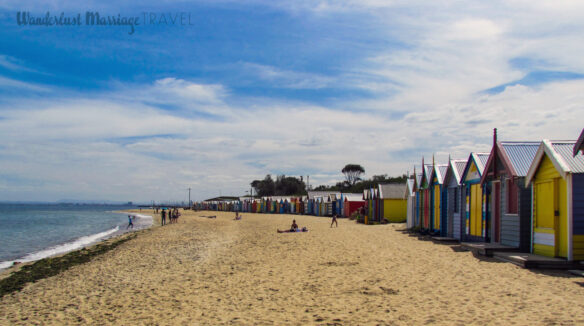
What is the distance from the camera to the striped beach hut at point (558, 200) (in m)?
10.9

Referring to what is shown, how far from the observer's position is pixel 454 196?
19.9 m

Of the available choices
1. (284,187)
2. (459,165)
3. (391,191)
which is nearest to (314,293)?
(459,165)

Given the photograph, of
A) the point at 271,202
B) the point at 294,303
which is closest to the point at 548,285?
the point at 294,303

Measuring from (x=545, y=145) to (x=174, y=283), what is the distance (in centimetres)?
1064

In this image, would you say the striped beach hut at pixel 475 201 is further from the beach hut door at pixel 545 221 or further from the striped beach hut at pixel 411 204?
the striped beach hut at pixel 411 204

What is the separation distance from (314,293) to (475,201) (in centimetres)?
1024

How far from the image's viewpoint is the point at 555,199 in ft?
37.9

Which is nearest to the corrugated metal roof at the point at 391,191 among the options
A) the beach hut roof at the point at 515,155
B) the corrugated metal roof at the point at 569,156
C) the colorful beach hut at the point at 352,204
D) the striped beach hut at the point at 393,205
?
the striped beach hut at the point at 393,205

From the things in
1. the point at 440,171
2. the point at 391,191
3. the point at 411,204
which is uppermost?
the point at 440,171

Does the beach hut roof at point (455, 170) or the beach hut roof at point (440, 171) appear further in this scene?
the beach hut roof at point (440, 171)

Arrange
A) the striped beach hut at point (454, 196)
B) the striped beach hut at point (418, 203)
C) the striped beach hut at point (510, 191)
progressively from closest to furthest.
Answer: the striped beach hut at point (510, 191)
the striped beach hut at point (454, 196)
the striped beach hut at point (418, 203)

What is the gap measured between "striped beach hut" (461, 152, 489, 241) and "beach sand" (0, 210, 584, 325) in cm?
189

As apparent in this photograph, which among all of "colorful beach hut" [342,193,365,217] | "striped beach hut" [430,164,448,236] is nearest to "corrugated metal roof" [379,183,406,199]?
"colorful beach hut" [342,193,365,217]

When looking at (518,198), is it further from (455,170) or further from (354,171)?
(354,171)
